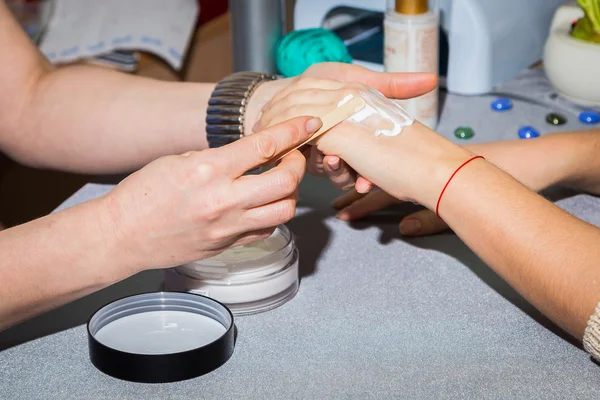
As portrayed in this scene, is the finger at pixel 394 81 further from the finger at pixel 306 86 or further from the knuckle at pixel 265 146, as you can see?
→ the knuckle at pixel 265 146

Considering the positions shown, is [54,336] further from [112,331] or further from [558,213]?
[558,213]

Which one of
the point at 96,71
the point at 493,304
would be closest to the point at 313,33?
the point at 96,71

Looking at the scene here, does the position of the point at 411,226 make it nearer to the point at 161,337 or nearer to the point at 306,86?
the point at 306,86

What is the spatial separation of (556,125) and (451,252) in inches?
15.4

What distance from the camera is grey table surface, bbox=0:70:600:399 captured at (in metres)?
0.70

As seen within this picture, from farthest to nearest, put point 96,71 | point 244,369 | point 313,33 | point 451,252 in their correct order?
point 313,33
point 96,71
point 451,252
point 244,369

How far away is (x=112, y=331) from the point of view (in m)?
0.76

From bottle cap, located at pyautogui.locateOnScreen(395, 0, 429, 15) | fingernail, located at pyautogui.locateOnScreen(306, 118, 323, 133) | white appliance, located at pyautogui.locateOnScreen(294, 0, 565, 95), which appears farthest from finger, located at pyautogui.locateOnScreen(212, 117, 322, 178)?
white appliance, located at pyautogui.locateOnScreen(294, 0, 565, 95)

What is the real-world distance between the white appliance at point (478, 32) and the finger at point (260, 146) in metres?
0.49

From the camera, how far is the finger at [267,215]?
75 cm

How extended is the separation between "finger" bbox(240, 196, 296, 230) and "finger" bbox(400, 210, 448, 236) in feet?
0.76

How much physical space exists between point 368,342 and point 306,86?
0.33m

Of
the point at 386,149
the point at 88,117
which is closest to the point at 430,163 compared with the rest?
the point at 386,149

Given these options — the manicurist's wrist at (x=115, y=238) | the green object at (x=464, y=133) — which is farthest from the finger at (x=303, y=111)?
the green object at (x=464, y=133)
